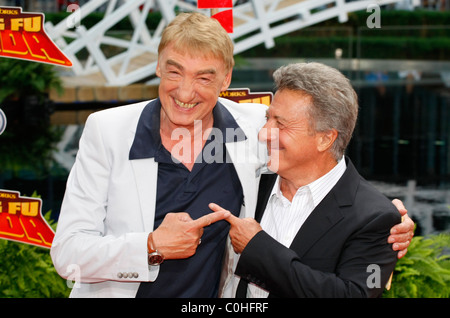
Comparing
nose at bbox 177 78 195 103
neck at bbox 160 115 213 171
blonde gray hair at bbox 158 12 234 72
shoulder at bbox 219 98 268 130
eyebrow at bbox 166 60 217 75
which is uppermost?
blonde gray hair at bbox 158 12 234 72

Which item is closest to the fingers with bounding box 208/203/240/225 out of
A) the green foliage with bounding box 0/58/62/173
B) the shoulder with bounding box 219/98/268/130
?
the shoulder with bounding box 219/98/268/130

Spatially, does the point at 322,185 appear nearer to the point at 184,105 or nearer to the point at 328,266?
the point at 328,266

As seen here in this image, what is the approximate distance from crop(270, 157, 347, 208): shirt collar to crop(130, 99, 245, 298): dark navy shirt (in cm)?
26

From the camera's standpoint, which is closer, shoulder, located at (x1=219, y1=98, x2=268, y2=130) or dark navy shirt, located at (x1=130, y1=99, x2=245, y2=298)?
dark navy shirt, located at (x1=130, y1=99, x2=245, y2=298)

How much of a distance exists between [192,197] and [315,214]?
1.62 feet

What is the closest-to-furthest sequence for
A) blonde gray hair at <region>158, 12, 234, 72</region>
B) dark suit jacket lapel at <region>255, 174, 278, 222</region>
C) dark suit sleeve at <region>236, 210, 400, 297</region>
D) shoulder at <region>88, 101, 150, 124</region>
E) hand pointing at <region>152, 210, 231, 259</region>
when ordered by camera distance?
dark suit sleeve at <region>236, 210, 400, 297</region> < hand pointing at <region>152, 210, 231, 259</region> < blonde gray hair at <region>158, 12, 234, 72</region> < shoulder at <region>88, 101, 150, 124</region> < dark suit jacket lapel at <region>255, 174, 278, 222</region>

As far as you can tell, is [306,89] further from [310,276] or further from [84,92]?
[84,92]

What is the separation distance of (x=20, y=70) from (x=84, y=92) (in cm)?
233

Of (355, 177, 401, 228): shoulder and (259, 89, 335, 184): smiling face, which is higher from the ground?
(259, 89, 335, 184): smiling face

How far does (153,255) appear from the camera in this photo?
8.11ft

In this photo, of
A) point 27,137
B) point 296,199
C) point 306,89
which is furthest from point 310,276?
→ point 27,137

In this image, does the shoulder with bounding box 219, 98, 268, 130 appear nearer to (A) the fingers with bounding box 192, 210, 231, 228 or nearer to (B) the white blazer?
(B) the white blazer

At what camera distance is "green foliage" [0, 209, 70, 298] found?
4.53 metres

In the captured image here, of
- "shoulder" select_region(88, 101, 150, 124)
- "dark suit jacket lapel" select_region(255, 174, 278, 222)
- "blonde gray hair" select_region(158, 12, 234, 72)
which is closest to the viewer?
"blonde gray hair" select_region(158, 12, 234, 72)
